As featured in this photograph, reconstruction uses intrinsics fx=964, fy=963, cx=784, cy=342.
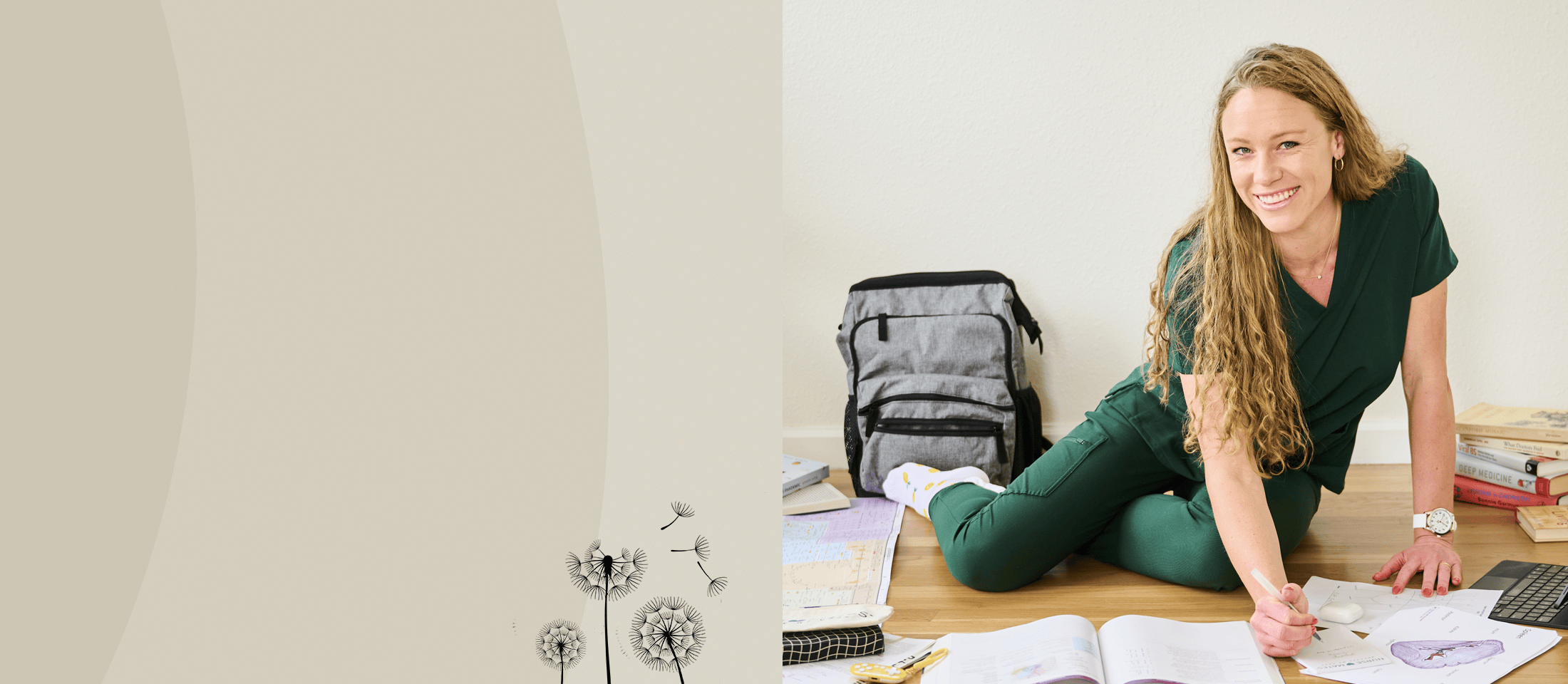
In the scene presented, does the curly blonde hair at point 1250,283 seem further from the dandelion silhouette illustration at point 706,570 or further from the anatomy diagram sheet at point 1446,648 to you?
the dandelion silhouette illustration at point 706,570

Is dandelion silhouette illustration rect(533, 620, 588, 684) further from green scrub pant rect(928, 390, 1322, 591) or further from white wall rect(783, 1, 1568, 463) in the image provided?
white wall rect(783, 1, 1568, 463)

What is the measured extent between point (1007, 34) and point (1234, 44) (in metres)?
0.48

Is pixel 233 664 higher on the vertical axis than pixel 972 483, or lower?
higher

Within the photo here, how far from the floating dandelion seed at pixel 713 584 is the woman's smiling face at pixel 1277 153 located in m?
0.94

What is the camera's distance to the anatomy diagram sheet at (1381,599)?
127 centimetres

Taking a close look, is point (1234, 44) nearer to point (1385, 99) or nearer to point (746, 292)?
point (1385, 99)

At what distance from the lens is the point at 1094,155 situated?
218 centimetres

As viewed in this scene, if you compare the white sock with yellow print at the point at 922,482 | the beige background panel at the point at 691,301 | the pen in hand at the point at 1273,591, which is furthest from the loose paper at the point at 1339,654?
the beige background panel at the point at 691,301

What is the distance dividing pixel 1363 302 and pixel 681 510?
1.12 m

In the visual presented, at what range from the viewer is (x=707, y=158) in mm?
674

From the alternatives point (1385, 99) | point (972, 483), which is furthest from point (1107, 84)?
point (972, 483)

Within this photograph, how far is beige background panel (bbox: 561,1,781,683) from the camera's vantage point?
2.16 feet

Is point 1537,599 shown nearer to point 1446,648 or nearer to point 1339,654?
point 1446,648

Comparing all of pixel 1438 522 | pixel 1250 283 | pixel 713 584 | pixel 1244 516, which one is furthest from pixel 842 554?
pixel 713 584
